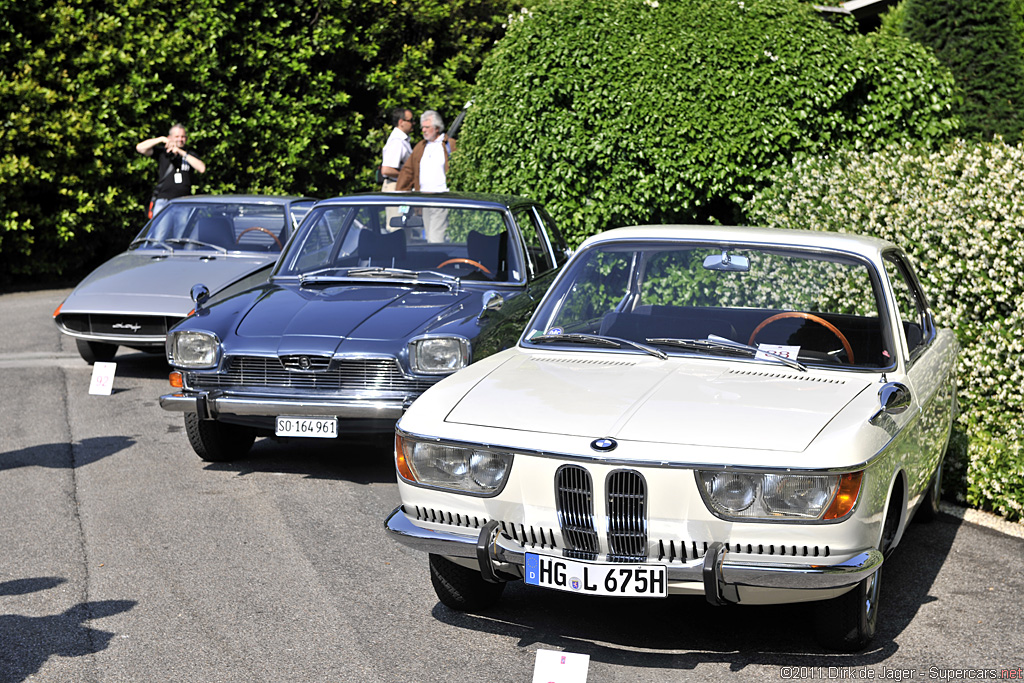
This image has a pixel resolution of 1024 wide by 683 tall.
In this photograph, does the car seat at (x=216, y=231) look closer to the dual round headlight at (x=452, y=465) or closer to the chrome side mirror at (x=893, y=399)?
the dual round headlight at (x=452, y=465)

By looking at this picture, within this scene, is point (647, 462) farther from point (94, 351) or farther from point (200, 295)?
point (94, 351)

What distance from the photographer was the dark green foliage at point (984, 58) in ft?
45.4

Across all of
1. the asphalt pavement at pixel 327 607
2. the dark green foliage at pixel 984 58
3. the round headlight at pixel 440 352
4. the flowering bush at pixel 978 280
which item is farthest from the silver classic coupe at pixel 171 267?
the dark green foliage at pixel 984 58

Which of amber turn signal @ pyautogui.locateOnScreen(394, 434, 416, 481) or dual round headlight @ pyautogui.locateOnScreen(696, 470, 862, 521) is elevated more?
dual round headlight @ pyautogui.locateOnScreen(696, 470, 862, 521)

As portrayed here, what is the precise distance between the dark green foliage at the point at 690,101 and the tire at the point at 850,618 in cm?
663

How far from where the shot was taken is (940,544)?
19.5 feet

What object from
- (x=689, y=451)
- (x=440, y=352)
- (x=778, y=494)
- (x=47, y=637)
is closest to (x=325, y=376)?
(x=440, y=352)

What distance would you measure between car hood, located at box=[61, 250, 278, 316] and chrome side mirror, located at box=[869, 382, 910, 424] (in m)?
6.51

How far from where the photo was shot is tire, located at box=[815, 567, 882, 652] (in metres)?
4.27

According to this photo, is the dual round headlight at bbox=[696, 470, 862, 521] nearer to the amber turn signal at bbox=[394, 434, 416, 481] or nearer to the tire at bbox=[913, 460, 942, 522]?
the amber turn signal at bbox=[394, 434, 416, 481]

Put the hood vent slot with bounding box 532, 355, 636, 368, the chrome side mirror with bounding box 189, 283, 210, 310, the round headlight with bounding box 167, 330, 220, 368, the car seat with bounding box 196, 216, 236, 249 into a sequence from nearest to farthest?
the hood vent slot with bounding box 532, 355, 636, 368
the round headlight with bounding box 167, 330, 220, 368
the chrome side mirror with bounding box 189, 283, 210, 310
the car seat with bounding box 196, 216, 236, 249

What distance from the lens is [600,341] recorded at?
5270 millimetres

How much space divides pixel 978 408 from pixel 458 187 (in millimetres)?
8675

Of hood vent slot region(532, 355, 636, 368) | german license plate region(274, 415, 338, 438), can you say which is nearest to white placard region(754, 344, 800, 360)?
hood vent slot region(532, 355, 636, 368)
